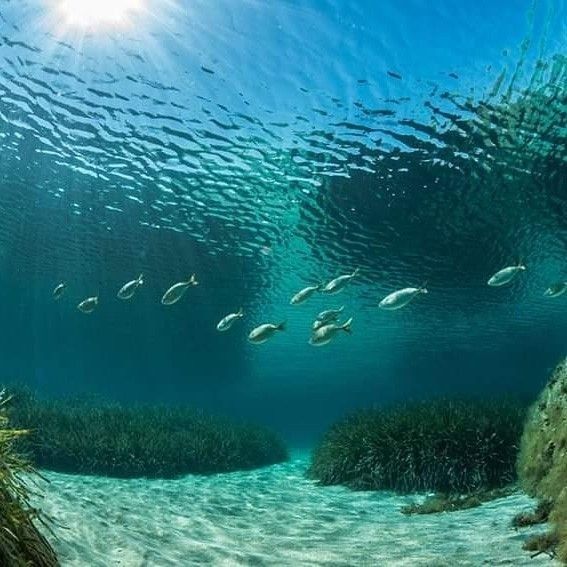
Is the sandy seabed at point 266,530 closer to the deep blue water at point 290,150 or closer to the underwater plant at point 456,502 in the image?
the underwater plant at point 456,502

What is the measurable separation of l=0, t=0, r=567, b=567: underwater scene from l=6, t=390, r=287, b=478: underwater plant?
0.24 ft

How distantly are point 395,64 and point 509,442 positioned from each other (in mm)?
8951

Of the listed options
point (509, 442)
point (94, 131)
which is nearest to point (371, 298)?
point (94, 131)

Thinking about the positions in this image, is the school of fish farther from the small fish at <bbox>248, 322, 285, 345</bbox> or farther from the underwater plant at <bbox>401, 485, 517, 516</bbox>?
the underwater plant at <bbox>401, 485, 517, 516</bbox>

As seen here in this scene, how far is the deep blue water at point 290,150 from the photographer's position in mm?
12406

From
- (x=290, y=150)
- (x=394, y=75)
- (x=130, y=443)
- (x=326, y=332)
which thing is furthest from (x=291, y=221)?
(x=130, y=443)

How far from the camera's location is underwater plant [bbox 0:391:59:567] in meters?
2.89

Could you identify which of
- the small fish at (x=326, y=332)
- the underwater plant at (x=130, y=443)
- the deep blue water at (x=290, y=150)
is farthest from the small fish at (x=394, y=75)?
the underwater plant at (x=130, y=443)

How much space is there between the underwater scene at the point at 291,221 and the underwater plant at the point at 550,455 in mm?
44

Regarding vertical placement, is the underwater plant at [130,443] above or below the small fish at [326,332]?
below

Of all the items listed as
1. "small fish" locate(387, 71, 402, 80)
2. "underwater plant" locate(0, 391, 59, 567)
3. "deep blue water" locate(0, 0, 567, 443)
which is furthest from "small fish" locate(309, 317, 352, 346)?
"underwater plant" locate(0, 391, 59, 567)

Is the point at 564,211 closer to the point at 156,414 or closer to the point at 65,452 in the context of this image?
the point at 156,414

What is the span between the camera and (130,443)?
43.8 ft

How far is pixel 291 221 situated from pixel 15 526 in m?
19.9
